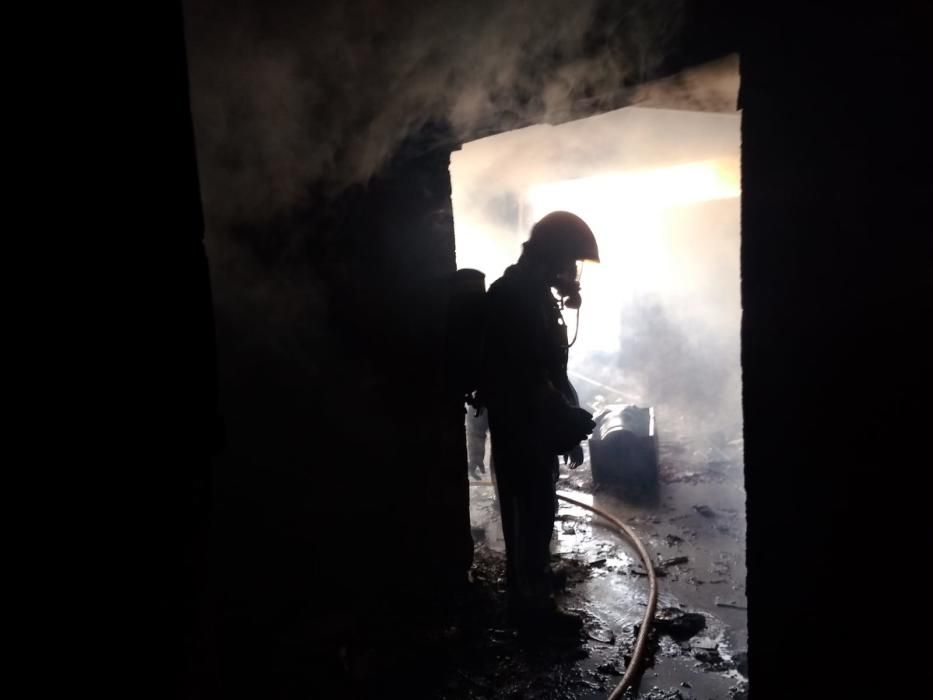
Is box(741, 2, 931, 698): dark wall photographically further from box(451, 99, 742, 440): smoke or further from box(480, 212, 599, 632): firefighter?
box(451, 99, 742, 440): smoke

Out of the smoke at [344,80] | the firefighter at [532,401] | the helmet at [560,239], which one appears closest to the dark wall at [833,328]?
the smoke at [344,80]

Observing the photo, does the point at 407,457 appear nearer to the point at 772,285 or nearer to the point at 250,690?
the point at 250,690

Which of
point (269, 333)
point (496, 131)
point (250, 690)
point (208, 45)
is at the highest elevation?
point (208, 45)

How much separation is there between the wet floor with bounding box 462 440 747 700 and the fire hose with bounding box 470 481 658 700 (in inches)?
3.7

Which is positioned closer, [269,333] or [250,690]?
[250,690]

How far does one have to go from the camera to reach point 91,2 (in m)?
1.29

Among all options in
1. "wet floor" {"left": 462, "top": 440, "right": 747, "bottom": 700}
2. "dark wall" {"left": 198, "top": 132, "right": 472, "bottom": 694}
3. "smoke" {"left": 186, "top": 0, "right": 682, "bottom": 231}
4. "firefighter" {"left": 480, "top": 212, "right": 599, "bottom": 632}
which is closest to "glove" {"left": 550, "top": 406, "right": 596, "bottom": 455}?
"firefighter" {"left": 480, "top": 212, "right": 599, "bottom": 632}

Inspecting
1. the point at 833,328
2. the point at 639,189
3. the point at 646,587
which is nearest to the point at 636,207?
the point at 639,189

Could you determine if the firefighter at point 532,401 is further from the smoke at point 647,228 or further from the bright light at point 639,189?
the bright light at point 639,189

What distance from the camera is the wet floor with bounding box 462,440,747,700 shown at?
343cm

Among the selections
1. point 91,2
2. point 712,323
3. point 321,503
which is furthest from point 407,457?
point 712,323

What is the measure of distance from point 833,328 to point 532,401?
1.90 m

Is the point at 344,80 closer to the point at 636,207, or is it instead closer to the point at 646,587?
the point at 646,587

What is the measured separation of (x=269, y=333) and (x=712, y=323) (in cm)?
971
